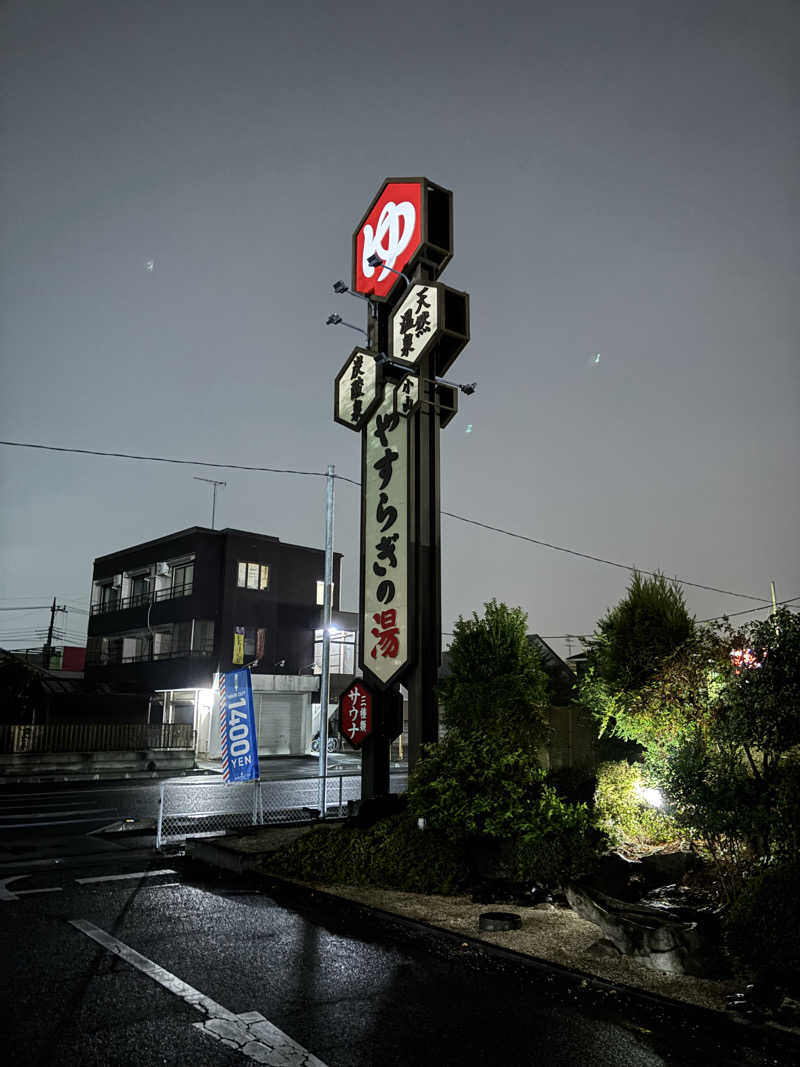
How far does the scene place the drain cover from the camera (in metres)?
7.08

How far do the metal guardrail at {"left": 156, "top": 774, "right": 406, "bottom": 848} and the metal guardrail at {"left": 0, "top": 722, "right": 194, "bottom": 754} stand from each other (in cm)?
580

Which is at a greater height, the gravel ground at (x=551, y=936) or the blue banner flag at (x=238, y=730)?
the blue banner flag at (x=238, y=730)

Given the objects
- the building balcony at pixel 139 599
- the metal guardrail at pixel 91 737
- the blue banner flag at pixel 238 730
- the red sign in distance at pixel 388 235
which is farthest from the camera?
the building balcony at pixel 139 599

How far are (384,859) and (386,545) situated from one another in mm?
4952

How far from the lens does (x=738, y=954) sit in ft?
17.7

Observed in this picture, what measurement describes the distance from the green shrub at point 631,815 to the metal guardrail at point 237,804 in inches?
Result: 232

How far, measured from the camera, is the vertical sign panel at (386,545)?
461 inches

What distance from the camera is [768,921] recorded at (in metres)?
5.30

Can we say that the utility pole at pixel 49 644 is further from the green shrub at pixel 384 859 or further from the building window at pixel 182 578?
the green shrub at pixel 384 859

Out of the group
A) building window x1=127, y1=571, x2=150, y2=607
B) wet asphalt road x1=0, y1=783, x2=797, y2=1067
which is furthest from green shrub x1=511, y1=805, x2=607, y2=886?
building window x1=127, y1=571, x2=150, y2=607

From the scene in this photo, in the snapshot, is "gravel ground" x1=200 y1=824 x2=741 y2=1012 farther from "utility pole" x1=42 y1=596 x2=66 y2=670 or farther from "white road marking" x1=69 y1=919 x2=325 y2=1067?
"utility pole" x1=42 y1=596 x2=66 y2=670

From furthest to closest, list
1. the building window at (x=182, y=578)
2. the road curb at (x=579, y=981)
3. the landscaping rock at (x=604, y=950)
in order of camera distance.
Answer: the building window at (x=182, y=578)
the landscaping rock at (x=604, y=950)
the road curb at (x=579, y=981)

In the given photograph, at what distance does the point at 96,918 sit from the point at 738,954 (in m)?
6.20

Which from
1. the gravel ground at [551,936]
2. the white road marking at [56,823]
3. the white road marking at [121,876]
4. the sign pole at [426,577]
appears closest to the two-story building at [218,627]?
the white road marking at [56,823]
